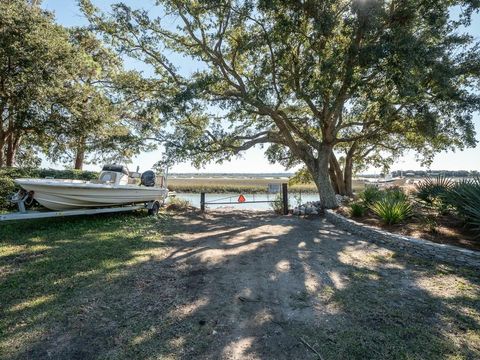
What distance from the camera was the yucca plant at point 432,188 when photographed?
30.1ft

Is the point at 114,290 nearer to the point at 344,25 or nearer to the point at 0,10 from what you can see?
the point at 344,25

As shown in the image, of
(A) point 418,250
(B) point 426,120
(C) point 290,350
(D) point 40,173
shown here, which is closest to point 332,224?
(A) point 418,250

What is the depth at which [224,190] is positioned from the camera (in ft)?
78.6

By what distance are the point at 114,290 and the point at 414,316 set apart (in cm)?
416

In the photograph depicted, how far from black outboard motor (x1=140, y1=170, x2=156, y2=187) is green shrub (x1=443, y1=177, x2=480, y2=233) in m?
10.1

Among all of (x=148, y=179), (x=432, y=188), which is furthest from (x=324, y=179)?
(x=148, y=179)

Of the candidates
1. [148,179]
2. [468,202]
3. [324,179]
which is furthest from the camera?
[324,179]

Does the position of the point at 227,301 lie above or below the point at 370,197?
below

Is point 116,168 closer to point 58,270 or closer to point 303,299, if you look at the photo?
point 58,270

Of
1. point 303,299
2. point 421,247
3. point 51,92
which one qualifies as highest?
point 51,92

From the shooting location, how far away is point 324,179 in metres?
12.2

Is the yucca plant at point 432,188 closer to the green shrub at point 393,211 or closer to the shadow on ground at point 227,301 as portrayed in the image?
the green shrub at point 393,211

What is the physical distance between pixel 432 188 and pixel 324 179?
4036 mm

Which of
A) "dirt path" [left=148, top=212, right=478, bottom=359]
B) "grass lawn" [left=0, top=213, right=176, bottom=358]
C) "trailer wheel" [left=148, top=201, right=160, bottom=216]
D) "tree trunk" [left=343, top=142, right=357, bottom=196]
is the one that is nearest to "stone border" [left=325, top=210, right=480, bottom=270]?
"dirt path" [left=148, top=212, right=478, bottom=359]
